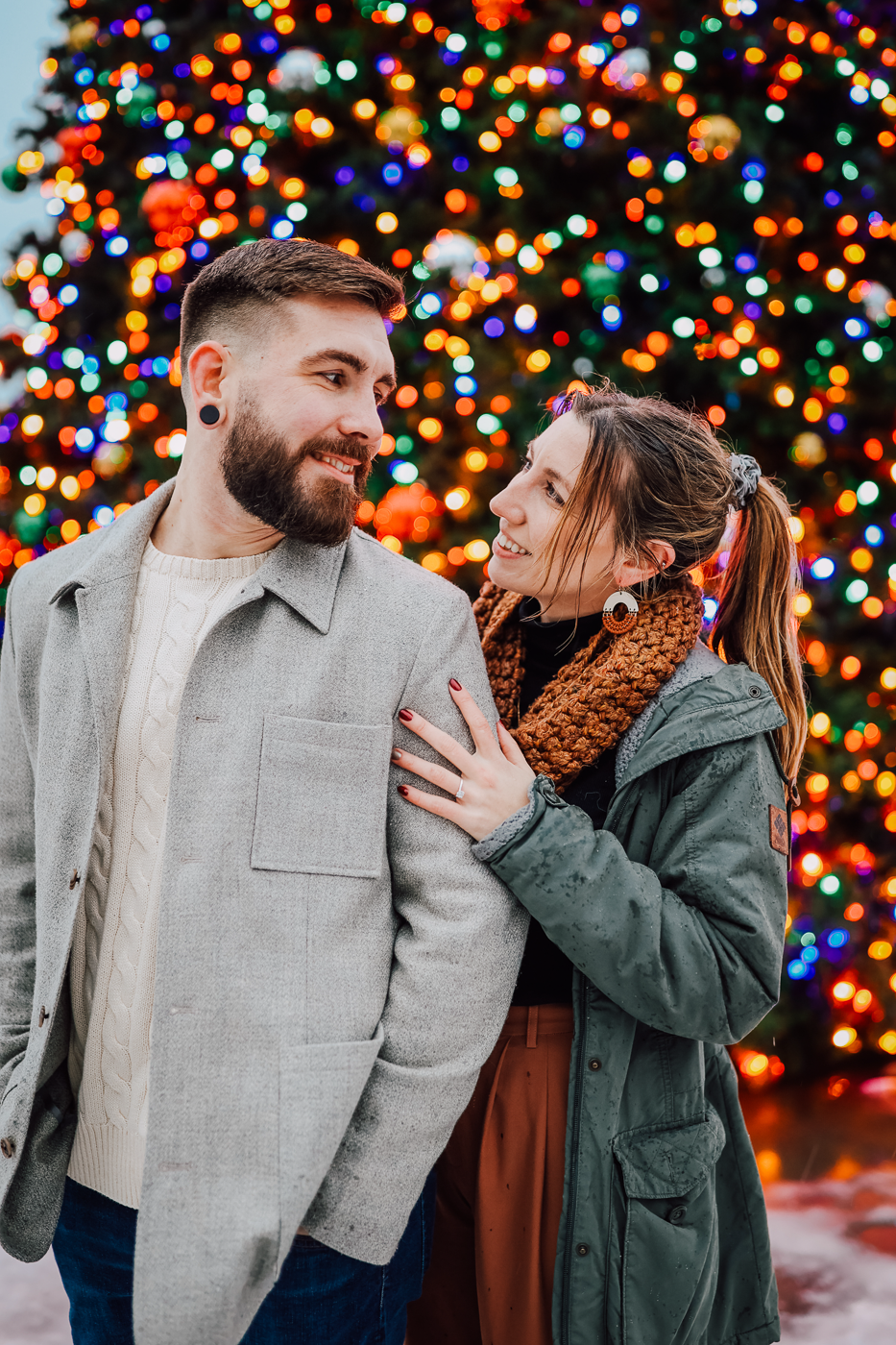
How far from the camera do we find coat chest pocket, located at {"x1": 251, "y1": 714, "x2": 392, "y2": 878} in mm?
968

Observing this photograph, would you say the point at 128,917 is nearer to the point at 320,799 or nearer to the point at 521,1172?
the point at 320,799

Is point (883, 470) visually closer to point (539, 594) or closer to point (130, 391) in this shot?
point (539, 594)

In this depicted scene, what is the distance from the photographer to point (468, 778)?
41.5 inches

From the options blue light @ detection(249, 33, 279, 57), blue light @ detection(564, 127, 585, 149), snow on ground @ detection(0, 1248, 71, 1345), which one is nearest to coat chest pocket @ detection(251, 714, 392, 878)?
snow on ground @ detection(0, 1248, 71, 1345)

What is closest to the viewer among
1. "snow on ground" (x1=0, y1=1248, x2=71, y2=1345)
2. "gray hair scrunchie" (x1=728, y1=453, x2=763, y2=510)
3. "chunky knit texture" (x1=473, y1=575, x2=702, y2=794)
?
"chunky knit texture" (x1=473, y1=575, x2=702, y2=794)

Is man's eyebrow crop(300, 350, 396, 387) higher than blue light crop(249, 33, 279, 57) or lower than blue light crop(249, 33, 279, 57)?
lower

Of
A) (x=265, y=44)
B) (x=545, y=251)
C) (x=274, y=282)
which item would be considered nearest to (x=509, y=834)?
(x=274, y=282)

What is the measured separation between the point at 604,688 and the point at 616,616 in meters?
0.15

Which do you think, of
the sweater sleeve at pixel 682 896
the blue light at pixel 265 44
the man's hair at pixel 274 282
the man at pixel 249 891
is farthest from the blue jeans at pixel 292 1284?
the blue light at pixel 265 44

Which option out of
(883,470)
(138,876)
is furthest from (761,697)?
(883,470)

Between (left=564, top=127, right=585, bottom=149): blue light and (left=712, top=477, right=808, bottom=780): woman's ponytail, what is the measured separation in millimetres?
1705

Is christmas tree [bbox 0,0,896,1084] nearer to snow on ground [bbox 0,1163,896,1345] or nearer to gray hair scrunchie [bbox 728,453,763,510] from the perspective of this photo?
snow on ground [bbox 0,1163,896,1345]

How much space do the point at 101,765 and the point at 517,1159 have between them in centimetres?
78

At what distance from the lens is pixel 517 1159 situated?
1225 mm
